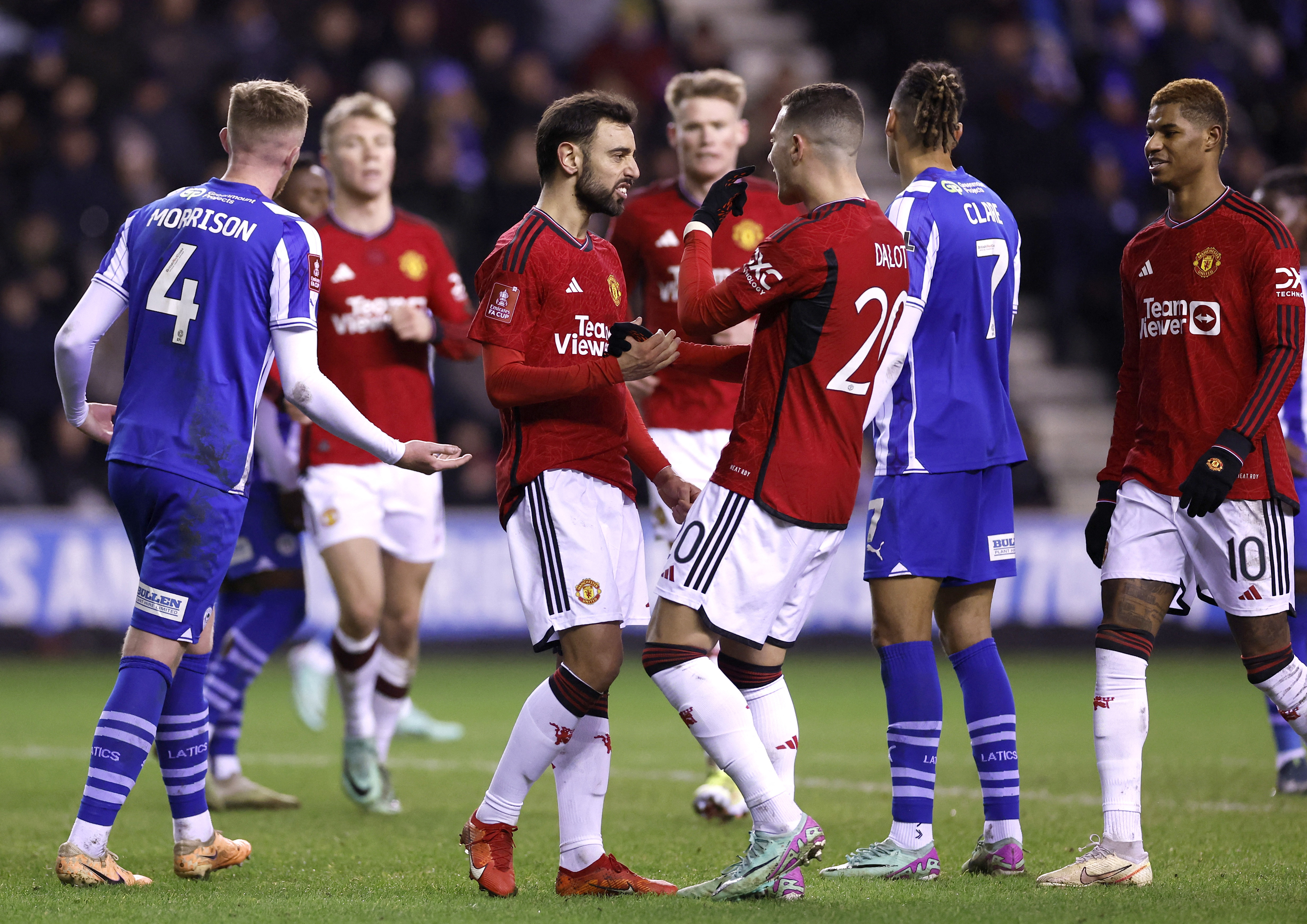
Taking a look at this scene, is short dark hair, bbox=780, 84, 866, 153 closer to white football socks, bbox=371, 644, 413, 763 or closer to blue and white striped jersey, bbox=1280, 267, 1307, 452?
blue and white striped jersey, bbox=1280, 267, 1307, 452

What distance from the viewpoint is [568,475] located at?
4645 mm

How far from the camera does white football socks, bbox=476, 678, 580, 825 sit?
4.61m

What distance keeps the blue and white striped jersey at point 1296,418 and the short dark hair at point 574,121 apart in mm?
3778

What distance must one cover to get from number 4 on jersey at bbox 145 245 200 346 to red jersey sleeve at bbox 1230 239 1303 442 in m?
3.30

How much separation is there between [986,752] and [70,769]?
15.5 ft

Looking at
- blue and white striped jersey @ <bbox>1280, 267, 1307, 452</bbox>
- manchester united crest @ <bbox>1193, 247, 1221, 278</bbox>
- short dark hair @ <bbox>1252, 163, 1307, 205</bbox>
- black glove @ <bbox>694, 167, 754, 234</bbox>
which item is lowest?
blue and white striped jersey @ <bbox>1280, 267, 1307, 452</bbox>

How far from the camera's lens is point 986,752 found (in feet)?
16.5

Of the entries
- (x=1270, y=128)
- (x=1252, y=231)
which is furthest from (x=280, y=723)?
(x=1270, y=128)

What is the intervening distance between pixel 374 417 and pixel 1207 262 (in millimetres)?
3644

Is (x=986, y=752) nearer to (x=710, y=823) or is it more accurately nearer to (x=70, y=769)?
(x=710, y=823)

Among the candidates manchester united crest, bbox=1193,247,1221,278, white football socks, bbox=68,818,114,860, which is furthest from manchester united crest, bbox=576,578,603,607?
manchester united crest, bbox=1193,247,1221,278

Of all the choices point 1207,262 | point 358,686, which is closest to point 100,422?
point 358,686

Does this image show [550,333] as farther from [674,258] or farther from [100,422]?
[674,258]

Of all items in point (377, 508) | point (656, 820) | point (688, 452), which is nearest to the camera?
point (656, 820)
